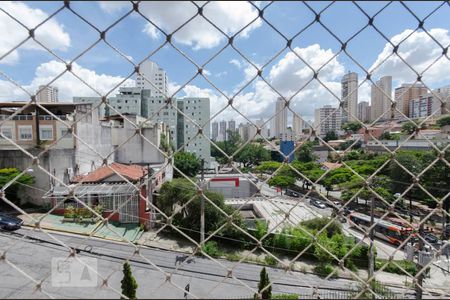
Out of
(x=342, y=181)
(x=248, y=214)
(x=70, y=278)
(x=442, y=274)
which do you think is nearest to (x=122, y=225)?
(x=248, y=214)

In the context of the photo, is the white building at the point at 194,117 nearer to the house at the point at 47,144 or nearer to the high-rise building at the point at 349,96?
the high-rise building at the point at 349,96

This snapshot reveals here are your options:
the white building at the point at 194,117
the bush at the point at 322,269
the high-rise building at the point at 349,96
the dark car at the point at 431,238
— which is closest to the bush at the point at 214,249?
the bush at the point at 322,269

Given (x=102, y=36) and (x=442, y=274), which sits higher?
(x=102, y=36)

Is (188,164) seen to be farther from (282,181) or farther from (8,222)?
(8,222)

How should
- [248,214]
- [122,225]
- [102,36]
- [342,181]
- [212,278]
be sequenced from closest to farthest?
1. [102,36]
2. [212,278]
3. [122,225]
4. [248,214]
5. [342,181]

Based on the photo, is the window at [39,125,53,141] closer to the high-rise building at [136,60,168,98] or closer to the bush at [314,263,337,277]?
the bush at [314,263,337,277]

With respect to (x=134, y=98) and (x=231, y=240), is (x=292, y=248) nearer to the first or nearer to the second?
(x=231, y=240)
